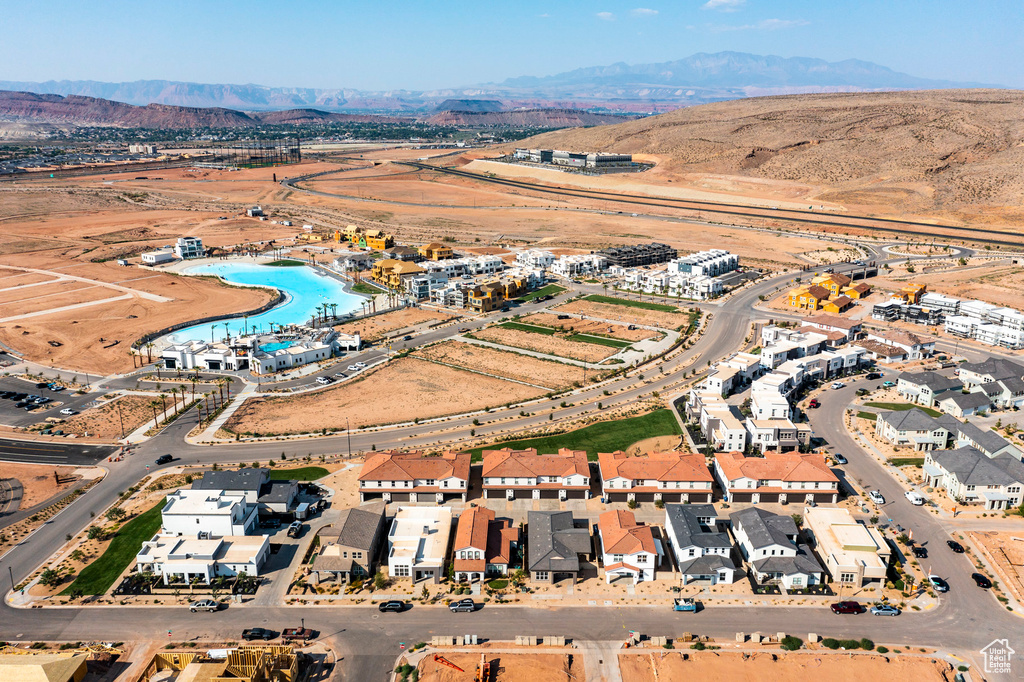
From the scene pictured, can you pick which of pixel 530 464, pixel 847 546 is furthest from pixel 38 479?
pixel 847 546

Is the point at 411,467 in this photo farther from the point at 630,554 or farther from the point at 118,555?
the point at 118,555

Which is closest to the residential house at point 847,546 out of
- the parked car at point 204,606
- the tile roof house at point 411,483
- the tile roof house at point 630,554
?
the tile roof house at point 630,554

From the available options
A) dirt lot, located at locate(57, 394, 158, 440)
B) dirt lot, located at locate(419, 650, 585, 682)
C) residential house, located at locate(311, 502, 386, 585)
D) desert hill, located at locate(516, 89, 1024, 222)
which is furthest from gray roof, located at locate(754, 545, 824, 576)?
desert hill, located at locate(516, 89, 1024, 222)

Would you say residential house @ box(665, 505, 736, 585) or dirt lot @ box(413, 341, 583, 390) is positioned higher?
dirt lot @ box(413, 341, 583, 390)

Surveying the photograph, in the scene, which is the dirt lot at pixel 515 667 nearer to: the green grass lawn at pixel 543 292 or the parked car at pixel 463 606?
the parked car at pixel 463 606

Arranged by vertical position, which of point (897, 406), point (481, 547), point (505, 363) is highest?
point (505, 363)

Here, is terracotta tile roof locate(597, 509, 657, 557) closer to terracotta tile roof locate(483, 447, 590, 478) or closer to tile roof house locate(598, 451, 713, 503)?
tile roof house locate(598, 451, 713, 503)
